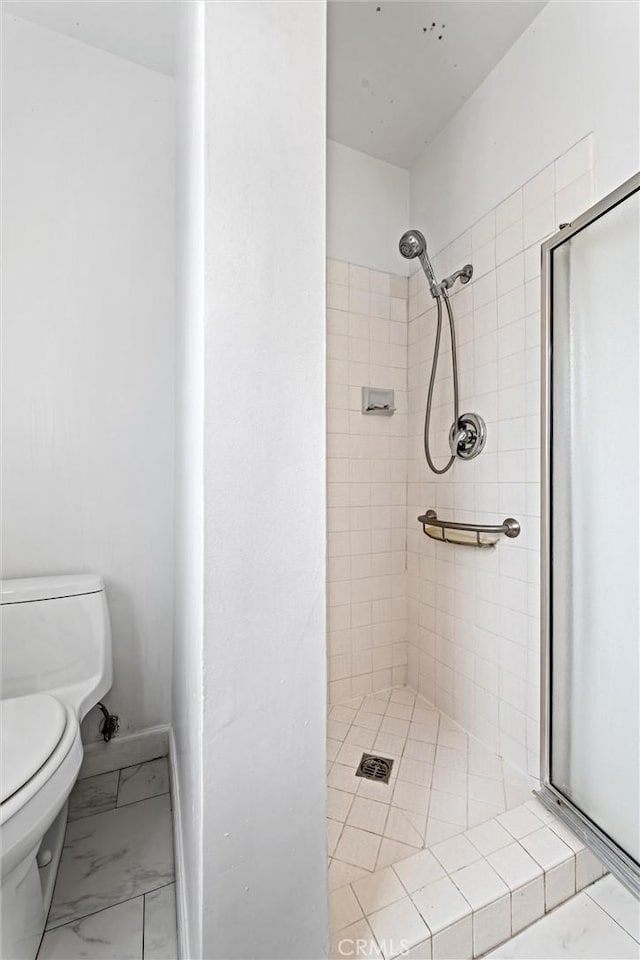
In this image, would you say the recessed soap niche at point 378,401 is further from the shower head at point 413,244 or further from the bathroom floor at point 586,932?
the bathroom floor at point 586,932

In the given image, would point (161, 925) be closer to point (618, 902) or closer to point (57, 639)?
point (57, 639)

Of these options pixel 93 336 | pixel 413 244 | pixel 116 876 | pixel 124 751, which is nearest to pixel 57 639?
pixel 124 751

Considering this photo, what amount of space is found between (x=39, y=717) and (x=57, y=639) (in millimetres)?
268

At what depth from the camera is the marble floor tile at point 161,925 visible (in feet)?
2.95

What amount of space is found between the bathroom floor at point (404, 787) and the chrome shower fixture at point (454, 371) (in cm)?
92

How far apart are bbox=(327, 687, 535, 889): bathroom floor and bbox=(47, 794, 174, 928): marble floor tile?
17.1 inches

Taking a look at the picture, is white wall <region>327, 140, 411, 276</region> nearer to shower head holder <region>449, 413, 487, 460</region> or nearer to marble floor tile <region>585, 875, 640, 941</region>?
shower head holder <region>449, 413, 487, 460</region>

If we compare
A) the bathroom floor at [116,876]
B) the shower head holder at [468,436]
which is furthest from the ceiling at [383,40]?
the bathroom floor at [116,876]

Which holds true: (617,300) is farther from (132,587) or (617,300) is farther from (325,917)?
(132,587)

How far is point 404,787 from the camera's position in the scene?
131 cm

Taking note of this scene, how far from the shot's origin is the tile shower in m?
1.00

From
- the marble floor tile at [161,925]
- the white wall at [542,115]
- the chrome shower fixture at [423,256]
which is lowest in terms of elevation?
the marble floor tile at [161,925]

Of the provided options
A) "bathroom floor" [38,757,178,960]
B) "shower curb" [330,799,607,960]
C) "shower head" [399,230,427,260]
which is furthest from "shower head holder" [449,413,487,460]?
"bathroom floor" [38,757,178,960]

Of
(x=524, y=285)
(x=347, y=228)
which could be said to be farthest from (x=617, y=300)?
(x=347, y=228)
